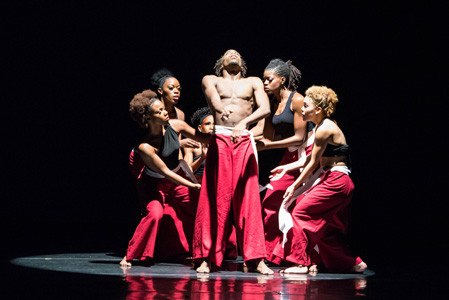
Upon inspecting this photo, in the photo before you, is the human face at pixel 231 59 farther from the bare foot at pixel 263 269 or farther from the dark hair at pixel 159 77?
the bare foot at pixel 263 269

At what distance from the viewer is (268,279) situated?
5094 mm

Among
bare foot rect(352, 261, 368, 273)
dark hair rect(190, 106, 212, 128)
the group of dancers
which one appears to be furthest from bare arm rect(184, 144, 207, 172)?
bare foot rect(352, 261, 368, 273)

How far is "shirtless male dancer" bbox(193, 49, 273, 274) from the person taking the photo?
5449mm

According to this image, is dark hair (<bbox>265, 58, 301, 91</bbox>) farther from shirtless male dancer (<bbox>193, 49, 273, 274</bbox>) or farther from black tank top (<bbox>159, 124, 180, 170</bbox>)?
black tank top (<bbox>159, 124, 180, 170</bbox>)

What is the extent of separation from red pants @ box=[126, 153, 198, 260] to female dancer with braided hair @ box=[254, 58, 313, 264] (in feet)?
2.11

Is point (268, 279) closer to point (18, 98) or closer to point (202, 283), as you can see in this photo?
point (202, 283)

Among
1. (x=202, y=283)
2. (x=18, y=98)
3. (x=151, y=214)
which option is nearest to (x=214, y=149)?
(x=151, y=214)

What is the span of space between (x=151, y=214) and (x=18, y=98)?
3.33 meters

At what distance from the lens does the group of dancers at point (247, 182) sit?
5500mm

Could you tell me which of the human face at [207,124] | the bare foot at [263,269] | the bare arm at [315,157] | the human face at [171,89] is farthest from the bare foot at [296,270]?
the human face at [171,89]

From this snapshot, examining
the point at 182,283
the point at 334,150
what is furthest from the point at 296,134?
the point at 182,283

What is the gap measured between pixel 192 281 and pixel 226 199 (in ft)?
2.63

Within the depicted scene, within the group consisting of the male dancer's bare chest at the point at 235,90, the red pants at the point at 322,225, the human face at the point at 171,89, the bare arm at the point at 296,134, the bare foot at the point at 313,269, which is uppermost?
the human face at the point at 171,89

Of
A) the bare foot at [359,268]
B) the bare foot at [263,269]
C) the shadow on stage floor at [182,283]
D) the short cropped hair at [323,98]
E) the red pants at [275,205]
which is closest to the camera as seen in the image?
the shadow on stage floor at [182,283]
